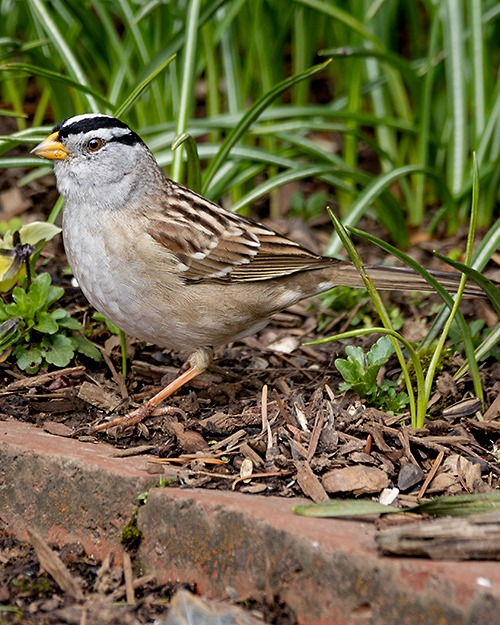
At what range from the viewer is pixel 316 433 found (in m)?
2.81

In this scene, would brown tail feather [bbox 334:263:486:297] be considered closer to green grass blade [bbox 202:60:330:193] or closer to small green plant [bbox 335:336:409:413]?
small green plant [bbox 335:336:409:413]

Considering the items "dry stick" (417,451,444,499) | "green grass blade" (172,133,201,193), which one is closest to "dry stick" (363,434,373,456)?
"dry stick" (417,451,444,499)

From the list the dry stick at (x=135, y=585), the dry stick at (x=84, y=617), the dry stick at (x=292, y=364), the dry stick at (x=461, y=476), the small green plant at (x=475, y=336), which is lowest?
the dry stick at (x=292, y=364)

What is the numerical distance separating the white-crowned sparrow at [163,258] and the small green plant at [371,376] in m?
0.51

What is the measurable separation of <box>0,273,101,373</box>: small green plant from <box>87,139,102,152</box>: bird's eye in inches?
26.1

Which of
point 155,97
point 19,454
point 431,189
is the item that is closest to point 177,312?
point 19,454

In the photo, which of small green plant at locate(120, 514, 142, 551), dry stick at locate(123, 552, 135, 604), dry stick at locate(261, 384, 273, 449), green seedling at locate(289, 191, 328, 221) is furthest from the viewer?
green seedling at locate(289, 191, 328, 221)

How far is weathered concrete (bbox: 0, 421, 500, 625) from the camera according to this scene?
1924mm

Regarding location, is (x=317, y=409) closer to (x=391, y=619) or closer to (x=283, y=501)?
(x=283, y=501)

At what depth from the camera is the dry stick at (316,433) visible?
2.71 metres

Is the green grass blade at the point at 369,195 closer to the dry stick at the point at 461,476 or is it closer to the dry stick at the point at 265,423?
the dry stick at the point at 265,423

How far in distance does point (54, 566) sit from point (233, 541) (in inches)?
24.5

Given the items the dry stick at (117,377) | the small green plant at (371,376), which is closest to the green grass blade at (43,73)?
the dry stick at (117,377)

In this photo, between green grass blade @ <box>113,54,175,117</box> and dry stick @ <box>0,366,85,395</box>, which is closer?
dry stick @ <box>0,366,85,395</box>
